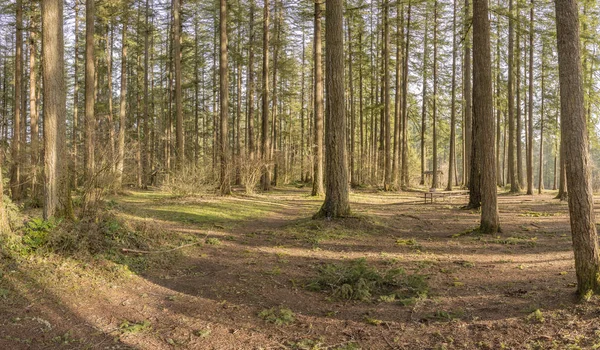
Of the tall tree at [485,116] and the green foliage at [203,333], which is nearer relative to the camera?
the green foliage at [203,333]

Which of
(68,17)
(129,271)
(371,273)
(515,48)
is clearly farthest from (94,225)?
(515,48)

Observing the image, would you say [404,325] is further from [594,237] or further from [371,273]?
[594,237]

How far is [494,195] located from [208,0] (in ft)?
74.5

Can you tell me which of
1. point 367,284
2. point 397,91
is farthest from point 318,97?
point 367,284

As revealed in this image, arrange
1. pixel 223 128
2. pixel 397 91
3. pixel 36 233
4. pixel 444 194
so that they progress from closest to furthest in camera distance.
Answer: pixel 36 233, pixel 444 194, pixel 223 128, pixel 397 91

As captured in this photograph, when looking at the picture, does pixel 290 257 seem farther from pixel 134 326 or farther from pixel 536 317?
pixel 536 317

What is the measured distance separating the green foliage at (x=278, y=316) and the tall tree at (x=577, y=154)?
347 centimetres

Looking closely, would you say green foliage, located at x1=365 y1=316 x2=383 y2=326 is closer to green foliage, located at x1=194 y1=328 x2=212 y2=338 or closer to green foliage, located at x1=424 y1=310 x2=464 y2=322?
green foliage, located at x1=424 y1=310 x2=464 y2=322

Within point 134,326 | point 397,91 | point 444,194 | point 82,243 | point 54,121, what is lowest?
point 134,326

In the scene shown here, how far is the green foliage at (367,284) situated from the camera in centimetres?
532

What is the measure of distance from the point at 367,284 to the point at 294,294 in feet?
3.46

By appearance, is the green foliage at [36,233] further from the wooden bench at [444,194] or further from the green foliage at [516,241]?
the wooden bench at [444,194]

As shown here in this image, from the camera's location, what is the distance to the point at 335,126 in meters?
10.5

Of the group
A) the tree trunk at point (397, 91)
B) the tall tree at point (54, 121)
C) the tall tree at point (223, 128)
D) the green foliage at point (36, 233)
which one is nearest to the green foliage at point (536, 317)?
the green foliage at point (36, 233)
